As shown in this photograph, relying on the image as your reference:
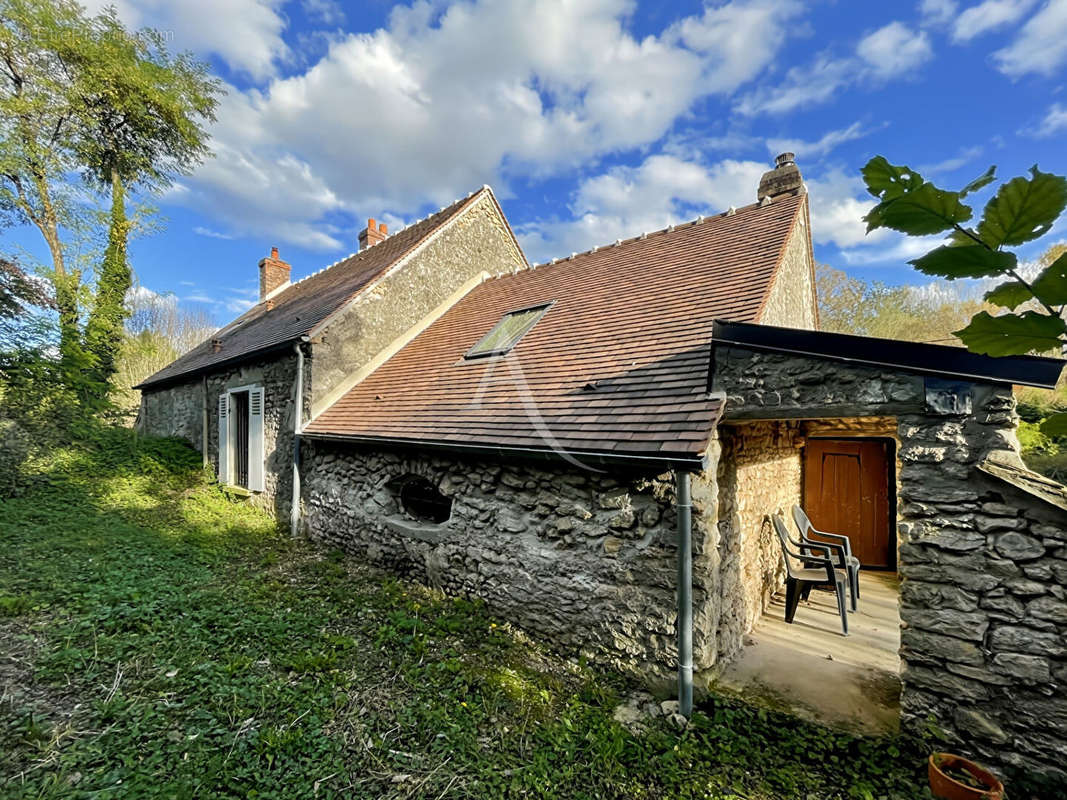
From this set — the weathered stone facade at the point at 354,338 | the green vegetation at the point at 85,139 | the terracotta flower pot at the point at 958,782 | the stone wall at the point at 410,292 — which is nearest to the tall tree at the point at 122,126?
the green vegetation at the point at 85,139

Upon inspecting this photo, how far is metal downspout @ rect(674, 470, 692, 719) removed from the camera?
3662mm

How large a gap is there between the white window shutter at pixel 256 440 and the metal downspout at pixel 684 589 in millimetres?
8116

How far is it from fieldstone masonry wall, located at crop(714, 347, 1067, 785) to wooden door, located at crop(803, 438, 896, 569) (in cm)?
445

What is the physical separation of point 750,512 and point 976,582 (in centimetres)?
211

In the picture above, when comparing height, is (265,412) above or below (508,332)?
below

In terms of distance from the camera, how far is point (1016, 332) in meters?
0.91

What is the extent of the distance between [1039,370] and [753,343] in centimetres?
166

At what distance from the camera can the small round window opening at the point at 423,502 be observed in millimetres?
6348

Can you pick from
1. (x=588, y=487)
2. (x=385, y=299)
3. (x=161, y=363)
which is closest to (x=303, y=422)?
(x=385, y=299)

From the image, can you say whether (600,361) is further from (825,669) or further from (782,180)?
(782,180)

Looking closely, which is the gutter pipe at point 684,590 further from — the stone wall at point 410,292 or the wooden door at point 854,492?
the stone wall at point 410,292

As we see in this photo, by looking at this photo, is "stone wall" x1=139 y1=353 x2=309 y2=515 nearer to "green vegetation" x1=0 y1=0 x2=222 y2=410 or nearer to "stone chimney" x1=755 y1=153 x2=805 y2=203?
"green vegetation" x1=0 y1=0 x2=222 y2=410

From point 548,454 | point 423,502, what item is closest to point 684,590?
point 548,454

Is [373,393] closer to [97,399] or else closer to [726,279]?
[726,279]
